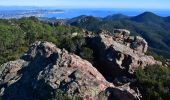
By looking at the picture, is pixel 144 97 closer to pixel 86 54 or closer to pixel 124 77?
pixel 124 77

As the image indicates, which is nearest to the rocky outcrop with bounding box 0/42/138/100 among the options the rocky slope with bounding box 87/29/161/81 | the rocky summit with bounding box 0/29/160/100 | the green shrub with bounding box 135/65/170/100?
the rocky summit with bounding box 0/29/160/100

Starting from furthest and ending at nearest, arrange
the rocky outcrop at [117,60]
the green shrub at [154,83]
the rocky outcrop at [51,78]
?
the rocky outcrop at [117,60], the green shrub at [154,83], the rocky outcrop at [51,78]

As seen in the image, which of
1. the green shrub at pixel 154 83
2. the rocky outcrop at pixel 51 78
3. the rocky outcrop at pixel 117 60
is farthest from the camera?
the rocky outcrop at pixel 117 60

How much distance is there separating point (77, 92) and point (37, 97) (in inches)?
156

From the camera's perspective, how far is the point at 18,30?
110 m

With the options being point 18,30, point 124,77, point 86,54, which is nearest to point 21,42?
point 18,30

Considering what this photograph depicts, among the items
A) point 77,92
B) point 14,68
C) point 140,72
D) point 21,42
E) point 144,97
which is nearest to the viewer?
point 77,92

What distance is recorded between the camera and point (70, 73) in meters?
28.6

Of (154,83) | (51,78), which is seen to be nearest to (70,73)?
(51,78)

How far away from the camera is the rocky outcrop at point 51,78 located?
26359 millimetres

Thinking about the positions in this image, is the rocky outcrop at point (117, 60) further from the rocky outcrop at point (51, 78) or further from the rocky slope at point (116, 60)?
the rocky outcrop at point (51, 78)

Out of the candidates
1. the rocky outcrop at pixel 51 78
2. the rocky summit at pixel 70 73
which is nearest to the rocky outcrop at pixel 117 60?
the rocky summit at pixel 70 73

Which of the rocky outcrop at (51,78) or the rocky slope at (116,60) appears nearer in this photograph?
the rocky outcrop at (51,78)

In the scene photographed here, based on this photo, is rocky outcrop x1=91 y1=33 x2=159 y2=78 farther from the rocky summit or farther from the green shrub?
the green shrub
